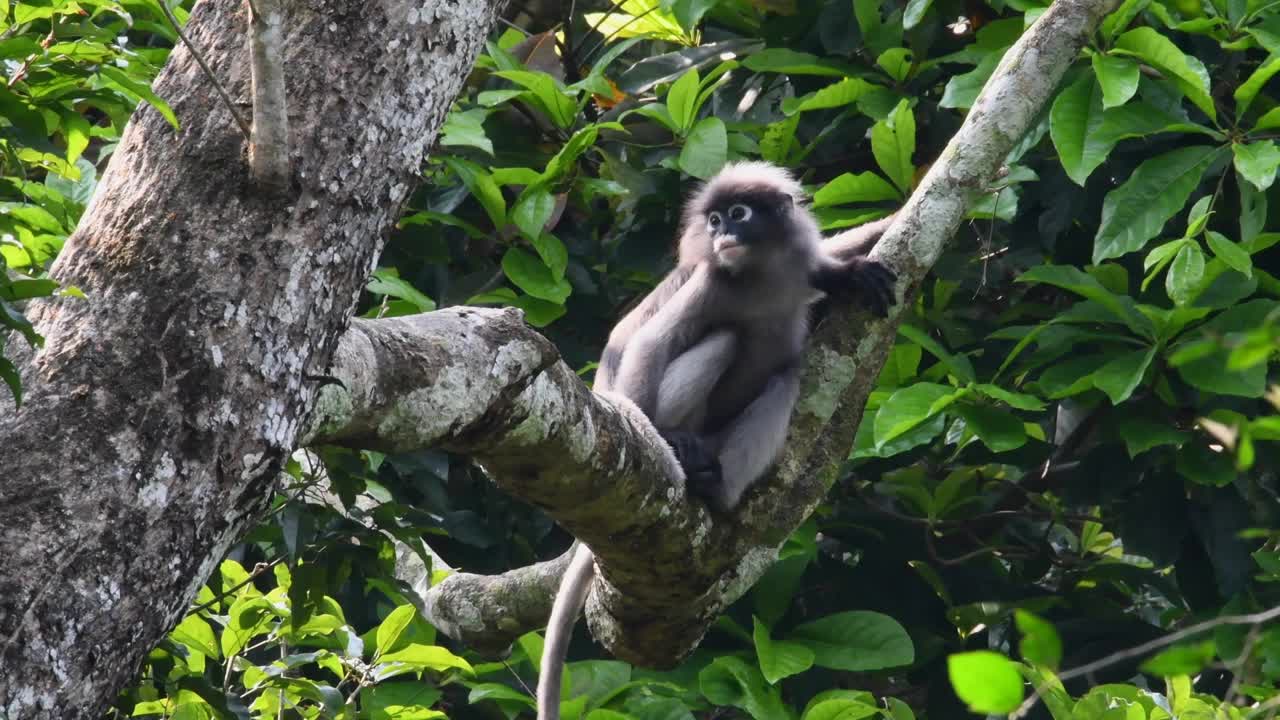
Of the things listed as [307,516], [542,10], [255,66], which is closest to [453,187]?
[542,10]

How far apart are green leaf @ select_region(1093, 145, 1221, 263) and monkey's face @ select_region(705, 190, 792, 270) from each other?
1.14m

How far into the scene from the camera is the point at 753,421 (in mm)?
4098

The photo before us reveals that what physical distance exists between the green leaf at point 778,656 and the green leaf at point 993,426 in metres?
0.76

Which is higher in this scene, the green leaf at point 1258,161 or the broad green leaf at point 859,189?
the green leaf at point 1258,161

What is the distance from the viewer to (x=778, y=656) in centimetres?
385

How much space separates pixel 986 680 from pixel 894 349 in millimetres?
3252

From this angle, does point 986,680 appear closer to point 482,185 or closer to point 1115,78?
point 1115,78

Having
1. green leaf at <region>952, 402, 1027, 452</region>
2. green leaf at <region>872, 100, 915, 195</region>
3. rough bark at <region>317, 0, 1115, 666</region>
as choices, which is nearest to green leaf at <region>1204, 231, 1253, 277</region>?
rough bark at <region>317, 0, 1115, 666</region>

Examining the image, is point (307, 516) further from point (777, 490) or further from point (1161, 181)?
point (1161, 181)

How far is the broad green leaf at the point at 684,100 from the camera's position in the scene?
4.19m

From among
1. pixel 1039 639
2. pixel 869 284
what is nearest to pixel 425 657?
pixel 869 284

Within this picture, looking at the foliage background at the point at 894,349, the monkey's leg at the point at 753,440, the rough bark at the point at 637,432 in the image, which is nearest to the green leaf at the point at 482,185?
the foliage background at the point at 894,349

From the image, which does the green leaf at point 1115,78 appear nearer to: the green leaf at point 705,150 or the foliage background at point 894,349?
the foliage background at point 894,349

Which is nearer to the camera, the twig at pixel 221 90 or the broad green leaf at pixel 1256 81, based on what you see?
the twig at pixel 221 90
